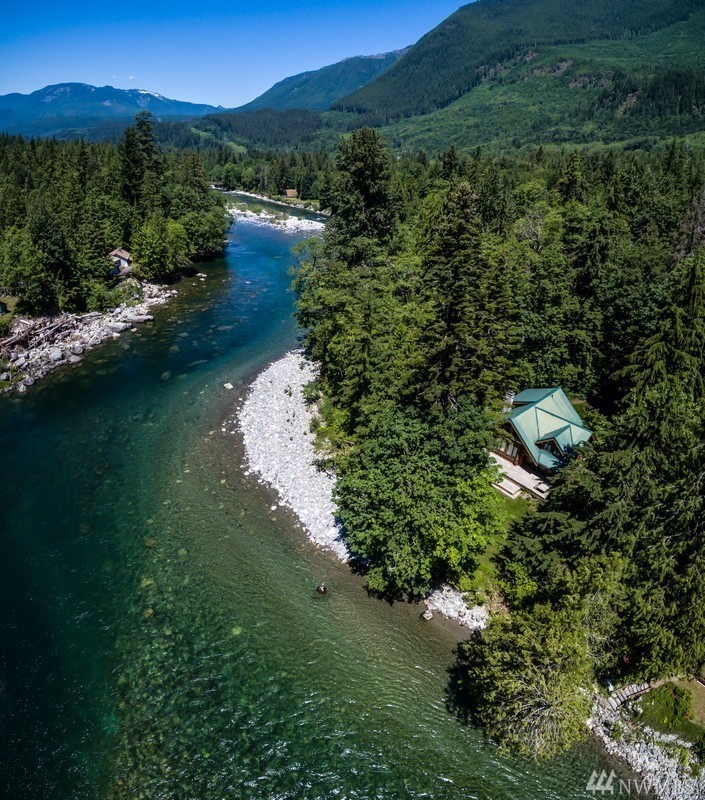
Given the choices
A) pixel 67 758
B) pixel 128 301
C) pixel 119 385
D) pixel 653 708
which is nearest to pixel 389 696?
pixel 653 708

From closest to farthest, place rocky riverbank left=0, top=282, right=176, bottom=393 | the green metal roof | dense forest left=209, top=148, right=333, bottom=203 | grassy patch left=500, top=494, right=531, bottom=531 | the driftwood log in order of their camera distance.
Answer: grassy patch left=500, top=494, right=531, bottom=531
the green metal roof
rocky riverbank left=0, top=282, right=176, bottom=393
the driftwood log
dense forest left=209, top=148, right=333, bottom=203

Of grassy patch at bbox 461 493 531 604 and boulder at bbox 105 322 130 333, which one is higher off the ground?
boulder at bbox 105 322 130 333

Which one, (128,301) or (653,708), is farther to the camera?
(128,301)

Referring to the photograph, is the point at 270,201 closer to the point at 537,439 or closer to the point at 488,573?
the point at 537,439

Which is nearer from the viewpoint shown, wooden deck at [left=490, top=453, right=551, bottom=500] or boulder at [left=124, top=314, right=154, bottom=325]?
wooden deck at [left=490, top=453, right=551, bottom=500]

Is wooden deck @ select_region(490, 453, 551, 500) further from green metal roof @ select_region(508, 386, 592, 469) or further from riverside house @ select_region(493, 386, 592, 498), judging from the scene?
Answer: green metal roof @ select_region(508, 386, 592, 469)

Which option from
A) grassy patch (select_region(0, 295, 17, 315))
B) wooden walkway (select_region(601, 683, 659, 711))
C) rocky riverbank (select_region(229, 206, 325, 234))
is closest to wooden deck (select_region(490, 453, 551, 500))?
wooden walkway (select_region(601, 683, 659, 711))

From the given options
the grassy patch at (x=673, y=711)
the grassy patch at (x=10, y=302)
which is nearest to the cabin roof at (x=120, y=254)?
the grassy patch at (x=10, y=302)

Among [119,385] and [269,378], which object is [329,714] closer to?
[269,378]
